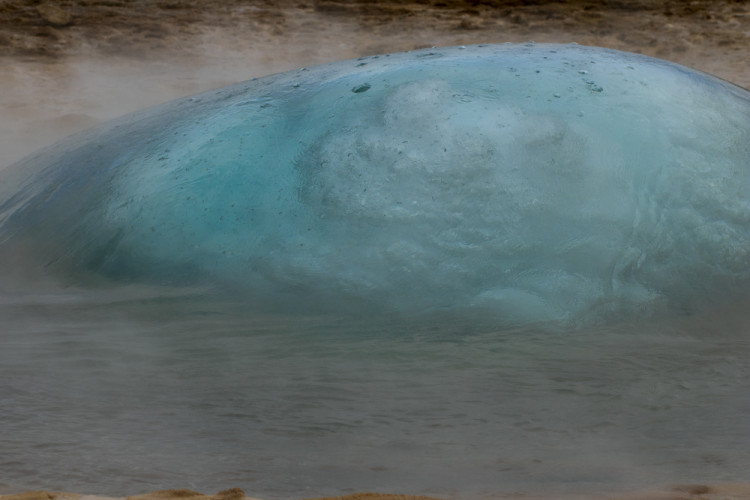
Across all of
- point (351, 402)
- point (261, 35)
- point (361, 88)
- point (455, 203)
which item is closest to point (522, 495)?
point (351, 402)

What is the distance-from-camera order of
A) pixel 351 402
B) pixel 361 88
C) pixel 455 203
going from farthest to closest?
pixel 361 88 < pixel 455 203 < pixel 351 402

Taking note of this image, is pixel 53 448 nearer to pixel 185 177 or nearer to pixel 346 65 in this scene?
pixel 185 177

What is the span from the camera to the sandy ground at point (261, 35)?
19.7 ft

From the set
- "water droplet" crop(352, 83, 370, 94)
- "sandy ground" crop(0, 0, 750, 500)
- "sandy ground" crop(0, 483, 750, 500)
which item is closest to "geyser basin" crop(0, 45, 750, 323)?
"water droplet" crop(352, 83, 370, 94)

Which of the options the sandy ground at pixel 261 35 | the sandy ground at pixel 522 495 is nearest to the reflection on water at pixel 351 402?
the sandy ground at pixel 522 495

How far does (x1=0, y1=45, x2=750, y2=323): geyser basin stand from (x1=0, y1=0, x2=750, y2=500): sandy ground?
3.60m

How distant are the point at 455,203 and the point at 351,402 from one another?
516mm

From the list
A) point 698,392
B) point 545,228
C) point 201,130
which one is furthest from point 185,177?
point 698,392

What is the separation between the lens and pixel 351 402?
1.83 m

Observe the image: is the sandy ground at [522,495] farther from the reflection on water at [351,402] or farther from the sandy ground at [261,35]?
the sandy ground at [261,35]

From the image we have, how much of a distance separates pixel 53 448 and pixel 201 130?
977 mm

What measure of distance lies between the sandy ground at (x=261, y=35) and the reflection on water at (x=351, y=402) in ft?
12.5

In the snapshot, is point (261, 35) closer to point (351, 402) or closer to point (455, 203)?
point (455, 203)

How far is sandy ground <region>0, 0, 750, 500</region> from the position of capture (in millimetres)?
6016
